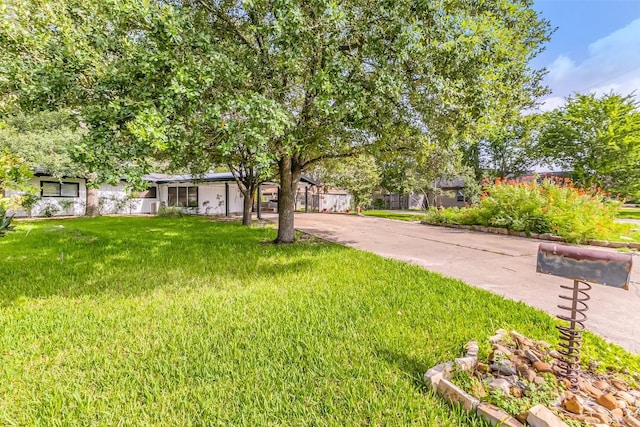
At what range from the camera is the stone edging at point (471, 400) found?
1734 mm

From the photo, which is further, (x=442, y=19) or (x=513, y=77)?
(x=513, y=77)

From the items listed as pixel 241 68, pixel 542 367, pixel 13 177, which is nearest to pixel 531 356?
pixel 542 367

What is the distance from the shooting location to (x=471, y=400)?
1998mm

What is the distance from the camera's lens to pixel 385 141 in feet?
21.2

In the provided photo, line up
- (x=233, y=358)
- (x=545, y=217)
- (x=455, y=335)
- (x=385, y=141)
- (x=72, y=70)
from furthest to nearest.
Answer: (x=545, y=217) < (x=385, y=141) < (x=72, y=70) < (x=455, y=335) < (x=233, y=358)

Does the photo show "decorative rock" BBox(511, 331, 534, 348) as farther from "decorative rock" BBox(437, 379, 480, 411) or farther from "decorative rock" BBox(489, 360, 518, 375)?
"decorative rock" BBox(437, 379, 480, 411)

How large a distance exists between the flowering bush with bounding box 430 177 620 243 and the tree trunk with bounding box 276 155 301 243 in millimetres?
7477

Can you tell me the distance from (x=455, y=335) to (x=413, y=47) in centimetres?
419

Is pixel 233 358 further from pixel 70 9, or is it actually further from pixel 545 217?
pixel 545 217

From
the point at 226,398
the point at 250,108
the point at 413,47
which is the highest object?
the point at 413,47

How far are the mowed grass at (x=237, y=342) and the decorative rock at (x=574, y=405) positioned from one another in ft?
1.94

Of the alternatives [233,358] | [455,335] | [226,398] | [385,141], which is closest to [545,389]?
[455,335]

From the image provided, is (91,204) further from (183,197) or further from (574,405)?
(574,405)

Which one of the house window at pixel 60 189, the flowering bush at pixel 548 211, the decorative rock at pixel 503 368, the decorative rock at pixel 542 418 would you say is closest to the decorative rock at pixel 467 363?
the decorative rock at pixel 503 368
